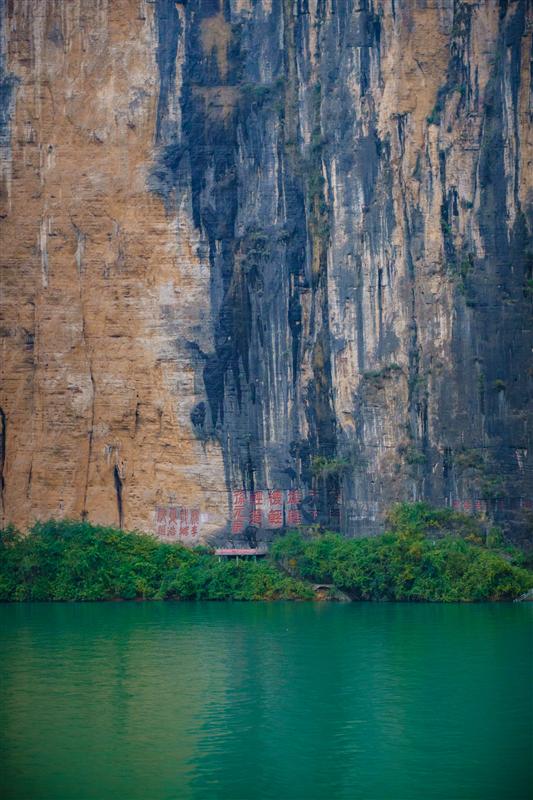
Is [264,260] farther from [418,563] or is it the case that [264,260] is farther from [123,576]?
[418,563]

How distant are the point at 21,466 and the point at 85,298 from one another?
11.8 ft

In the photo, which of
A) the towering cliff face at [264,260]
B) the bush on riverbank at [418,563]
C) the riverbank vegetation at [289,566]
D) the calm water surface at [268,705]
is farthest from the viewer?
the towering cliff face at [264,260]

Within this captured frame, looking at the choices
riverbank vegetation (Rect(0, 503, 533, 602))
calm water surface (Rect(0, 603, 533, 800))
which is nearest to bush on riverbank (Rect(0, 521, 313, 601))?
riverbank vegetation (Rect(0, 503, 533, 602))

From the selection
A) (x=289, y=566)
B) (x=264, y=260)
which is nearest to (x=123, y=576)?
(x=289, y=566)

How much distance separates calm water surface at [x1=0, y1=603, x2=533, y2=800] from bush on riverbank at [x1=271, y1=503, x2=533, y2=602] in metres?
1.02

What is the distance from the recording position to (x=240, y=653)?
1795cm

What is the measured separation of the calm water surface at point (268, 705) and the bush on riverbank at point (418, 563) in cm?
102

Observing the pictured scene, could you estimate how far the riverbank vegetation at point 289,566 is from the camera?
22.7m

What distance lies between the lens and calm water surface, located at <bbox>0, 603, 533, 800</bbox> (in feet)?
39.5

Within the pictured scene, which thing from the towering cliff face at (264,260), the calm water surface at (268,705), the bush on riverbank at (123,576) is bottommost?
the calm water surface at (268,705)

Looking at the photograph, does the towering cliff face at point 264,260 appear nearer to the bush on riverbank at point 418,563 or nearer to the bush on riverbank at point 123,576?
the bush on riverbank at point 418,563

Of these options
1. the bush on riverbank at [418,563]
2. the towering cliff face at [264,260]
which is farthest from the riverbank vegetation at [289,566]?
the towering cliff face at [264,260]

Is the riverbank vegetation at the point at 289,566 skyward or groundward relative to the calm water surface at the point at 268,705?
skyward

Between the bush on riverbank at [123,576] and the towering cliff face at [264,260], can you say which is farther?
the towering cliff face at [264,260]
